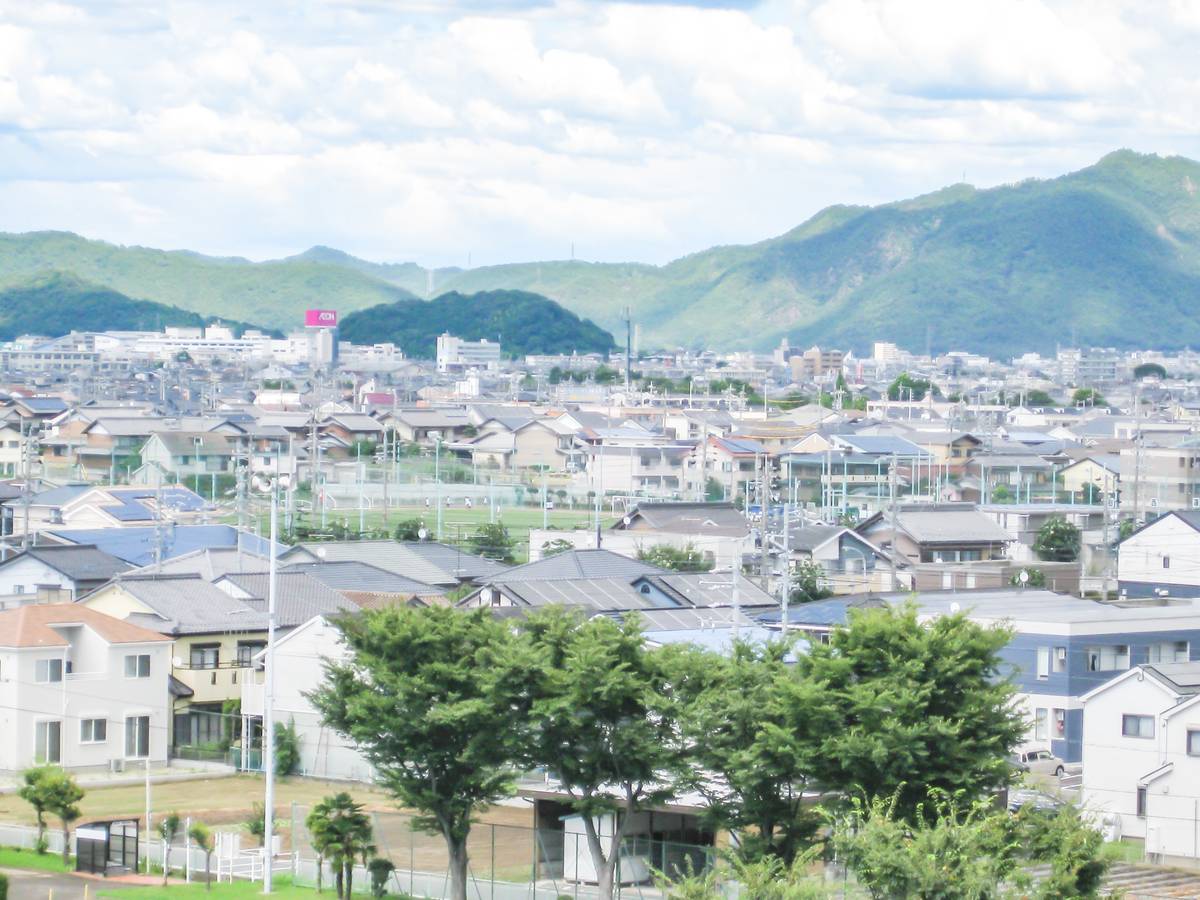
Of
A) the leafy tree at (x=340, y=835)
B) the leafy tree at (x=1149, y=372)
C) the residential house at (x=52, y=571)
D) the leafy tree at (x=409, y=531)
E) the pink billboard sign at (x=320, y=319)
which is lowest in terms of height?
the leafy tree at (x=340, y=835)

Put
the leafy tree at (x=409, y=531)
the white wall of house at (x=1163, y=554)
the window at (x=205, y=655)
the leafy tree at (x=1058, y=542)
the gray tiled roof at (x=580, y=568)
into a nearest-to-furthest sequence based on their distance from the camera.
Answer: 1. the window at (x=205, y=655)
2. the gray tiled roof at (x=580, y=568)
3. the white wall of house at (x=1163, y=554)
4. the leafy tree at (x=409, y=531)
5. the leafy tree at (x=1058, y=542)

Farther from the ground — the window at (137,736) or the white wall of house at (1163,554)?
the white wall of house at (1163,554)

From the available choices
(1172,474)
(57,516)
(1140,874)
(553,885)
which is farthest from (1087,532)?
(553,885)

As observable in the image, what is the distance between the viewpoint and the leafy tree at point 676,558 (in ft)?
94.7

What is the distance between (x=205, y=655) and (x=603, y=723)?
7820 mm

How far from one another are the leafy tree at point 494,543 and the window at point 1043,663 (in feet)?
41.7

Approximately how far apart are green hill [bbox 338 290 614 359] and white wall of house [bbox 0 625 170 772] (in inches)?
4832

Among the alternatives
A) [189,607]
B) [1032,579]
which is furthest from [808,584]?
[189,607]

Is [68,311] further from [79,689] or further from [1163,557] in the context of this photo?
[79,689]

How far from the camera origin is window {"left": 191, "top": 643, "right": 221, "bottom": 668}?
19.3m

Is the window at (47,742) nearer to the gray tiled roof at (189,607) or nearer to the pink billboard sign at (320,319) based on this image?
the gray tiled roof at (189,607)

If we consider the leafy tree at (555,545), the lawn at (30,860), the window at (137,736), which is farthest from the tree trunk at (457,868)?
the leafy tree at (555,545)

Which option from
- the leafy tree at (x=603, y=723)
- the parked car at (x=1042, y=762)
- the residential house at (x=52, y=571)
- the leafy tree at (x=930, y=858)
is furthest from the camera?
the residential house at (x=52, y=571)

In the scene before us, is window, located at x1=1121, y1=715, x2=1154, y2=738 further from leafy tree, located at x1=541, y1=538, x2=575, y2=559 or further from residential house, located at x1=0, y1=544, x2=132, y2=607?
leafy tree, located at x1=541, y1=538, x2=575, y2=559
